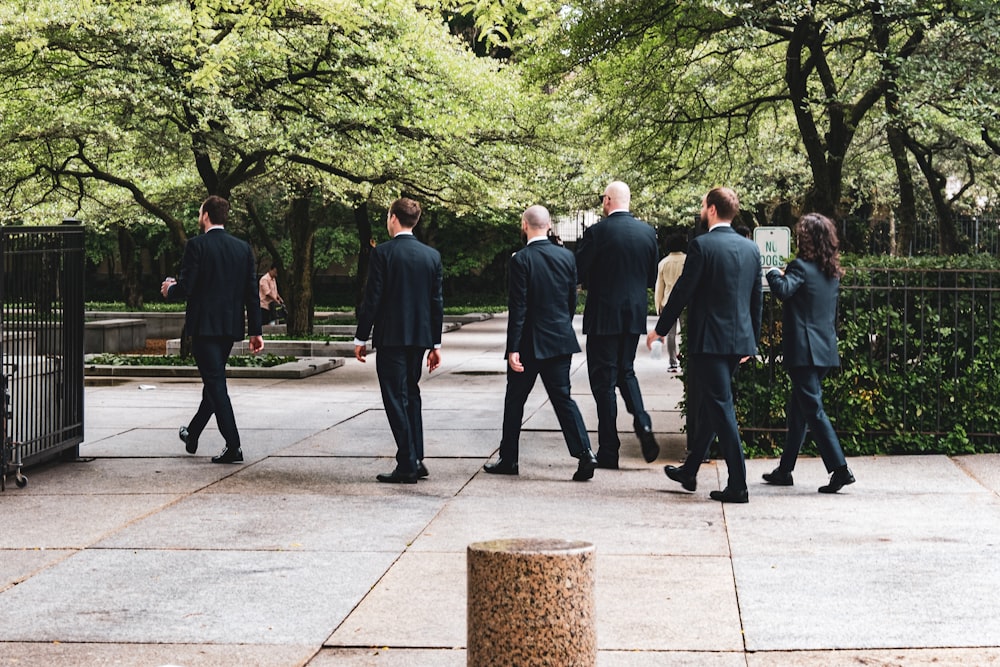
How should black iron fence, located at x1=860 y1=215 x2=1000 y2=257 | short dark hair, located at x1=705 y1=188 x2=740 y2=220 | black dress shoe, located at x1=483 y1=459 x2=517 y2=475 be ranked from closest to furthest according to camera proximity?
short dark hair, located at x1=705 y1=188 x2=740 y2=220 < black dress shoe, located at x1=483 y1=459 x2=517 y2=475 < black iron fence, located at x1=860 y1=215 x2=1000 y2=257

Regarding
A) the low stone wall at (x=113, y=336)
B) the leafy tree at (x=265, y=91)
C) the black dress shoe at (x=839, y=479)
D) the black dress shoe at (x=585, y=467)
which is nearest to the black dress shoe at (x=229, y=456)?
the black dress shoe at (x=585, y=467)

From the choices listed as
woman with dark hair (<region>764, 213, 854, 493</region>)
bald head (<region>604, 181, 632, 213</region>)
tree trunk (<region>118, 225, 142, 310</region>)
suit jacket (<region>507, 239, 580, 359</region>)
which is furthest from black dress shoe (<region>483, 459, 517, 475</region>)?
tree trunk (<region>118, 225, 142, 310</region>)

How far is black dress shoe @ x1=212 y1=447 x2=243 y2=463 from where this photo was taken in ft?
32.3

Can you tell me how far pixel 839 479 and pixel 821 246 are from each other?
147cm

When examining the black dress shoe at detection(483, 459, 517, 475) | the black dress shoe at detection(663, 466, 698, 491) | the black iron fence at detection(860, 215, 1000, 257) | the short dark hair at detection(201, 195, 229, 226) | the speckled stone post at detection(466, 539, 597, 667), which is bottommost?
the black dress shoe at detection(483, 459, 517, 475)

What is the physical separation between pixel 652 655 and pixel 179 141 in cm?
1500

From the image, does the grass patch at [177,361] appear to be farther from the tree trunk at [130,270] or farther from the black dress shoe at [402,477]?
the tree trunk at [130,270]

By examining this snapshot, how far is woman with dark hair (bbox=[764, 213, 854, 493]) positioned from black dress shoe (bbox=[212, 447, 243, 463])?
13.7 ft

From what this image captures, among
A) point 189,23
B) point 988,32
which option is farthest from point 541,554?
point 189,23

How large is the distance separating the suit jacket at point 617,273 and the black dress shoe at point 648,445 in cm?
84

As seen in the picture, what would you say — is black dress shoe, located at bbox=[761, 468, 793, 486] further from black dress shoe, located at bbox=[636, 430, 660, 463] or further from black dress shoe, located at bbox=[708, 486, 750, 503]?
black dress shoe, located at bbox=[636, 430, 660, 463]

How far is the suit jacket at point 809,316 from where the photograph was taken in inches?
324

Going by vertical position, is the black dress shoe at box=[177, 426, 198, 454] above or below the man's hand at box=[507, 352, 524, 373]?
below

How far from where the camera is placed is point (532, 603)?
382 centimetres
